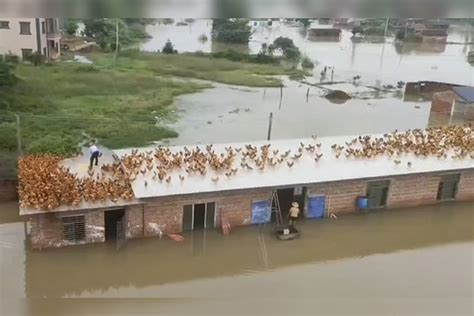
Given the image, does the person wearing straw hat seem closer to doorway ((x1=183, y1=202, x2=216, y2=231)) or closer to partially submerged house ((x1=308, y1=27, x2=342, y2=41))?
doorway ((x1=183, y1=202, x2=216, y2=231))

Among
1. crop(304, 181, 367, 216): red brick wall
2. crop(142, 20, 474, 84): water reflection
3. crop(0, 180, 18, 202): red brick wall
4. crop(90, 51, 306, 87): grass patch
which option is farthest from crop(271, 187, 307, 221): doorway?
crop(142, 20, 474, 84): water reflection

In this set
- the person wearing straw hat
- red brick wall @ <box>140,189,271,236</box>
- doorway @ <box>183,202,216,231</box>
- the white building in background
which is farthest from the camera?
the white building in background

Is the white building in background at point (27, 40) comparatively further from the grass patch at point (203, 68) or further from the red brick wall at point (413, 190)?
the red brick wall at point (413, 190)

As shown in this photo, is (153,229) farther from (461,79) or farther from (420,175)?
(461,79)

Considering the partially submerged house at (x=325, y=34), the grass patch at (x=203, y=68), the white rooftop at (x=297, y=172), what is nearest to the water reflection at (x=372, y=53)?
the partially submerged house at (x=325, y=34)

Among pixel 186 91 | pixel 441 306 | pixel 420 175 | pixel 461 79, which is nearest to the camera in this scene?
pixel 441 306

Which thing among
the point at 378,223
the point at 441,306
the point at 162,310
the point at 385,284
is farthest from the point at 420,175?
the point at 162,310
